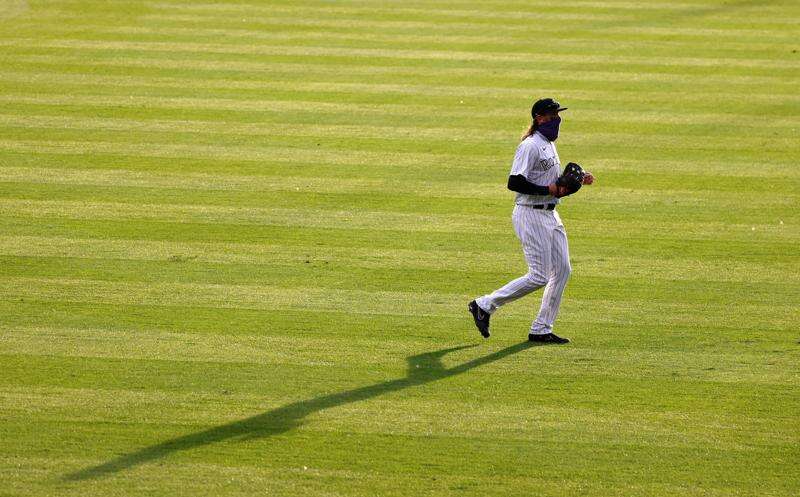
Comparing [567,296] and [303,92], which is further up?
[303,92]

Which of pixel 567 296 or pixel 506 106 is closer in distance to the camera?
pixel 567 296

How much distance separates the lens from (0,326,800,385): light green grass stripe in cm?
841

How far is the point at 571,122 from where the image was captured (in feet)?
49.7

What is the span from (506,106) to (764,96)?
369 centimetres

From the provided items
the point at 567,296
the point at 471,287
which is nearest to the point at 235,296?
the point at 471,287

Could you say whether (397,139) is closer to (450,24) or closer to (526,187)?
(526,187)

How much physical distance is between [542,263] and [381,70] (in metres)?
9.25

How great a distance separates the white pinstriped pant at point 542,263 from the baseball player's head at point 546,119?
57 centimetres

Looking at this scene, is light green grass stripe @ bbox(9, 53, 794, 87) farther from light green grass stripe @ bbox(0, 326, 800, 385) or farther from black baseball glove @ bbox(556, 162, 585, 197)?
light green grass stripe @ bbox(0, 326, 800, 385)

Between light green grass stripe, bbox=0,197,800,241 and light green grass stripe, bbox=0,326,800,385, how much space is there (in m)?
2.77

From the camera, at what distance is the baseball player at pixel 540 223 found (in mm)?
8750

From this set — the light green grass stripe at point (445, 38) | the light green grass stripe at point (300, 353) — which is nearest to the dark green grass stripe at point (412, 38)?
the light green grass stripe at point (445, 38)

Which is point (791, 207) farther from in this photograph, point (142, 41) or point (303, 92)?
point (142, 41)

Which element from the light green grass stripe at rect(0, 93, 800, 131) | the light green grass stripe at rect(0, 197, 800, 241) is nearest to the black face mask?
the light green grass stripe at rect(0, 197, 800, 241)
